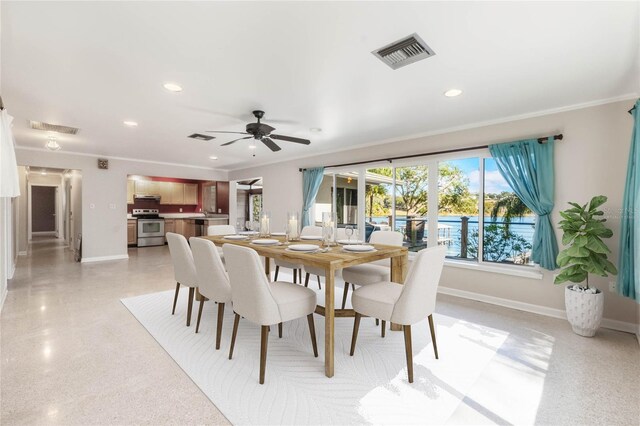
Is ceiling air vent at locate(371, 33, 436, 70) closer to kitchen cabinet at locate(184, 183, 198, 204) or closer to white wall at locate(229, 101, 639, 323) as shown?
white wall at locate(229, 101, 639, 323)

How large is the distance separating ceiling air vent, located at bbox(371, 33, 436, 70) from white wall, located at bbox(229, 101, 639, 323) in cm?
215

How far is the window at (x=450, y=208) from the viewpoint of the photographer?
A: 376 cm

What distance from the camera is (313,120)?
3.69m

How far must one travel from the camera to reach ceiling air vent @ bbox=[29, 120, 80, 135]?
3848 millimetres

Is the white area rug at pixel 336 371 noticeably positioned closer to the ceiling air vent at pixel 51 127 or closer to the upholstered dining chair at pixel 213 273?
the upholstered dining chair at pixel 213 273

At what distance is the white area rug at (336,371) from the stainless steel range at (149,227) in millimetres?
6369

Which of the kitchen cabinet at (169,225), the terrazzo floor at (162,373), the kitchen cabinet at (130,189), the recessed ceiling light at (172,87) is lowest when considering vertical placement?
the terrazzo floor at (162,373)

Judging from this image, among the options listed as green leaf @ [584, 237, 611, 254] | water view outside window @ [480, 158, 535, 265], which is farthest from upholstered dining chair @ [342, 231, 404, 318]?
green leaf @ [584, 237, 611, 254]

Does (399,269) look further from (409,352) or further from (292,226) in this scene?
(292,226)

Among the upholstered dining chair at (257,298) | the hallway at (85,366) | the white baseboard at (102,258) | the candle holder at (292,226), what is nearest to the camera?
the hallway at (85,366)

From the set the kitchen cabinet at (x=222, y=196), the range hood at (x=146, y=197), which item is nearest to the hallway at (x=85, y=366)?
the kitchen cabinet at (x=222, y=196)

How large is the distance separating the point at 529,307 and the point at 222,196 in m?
7.69

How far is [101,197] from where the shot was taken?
6258 millimetres

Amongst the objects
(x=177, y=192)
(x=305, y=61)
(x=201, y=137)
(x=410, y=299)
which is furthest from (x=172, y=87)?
(x=177, y=192)
